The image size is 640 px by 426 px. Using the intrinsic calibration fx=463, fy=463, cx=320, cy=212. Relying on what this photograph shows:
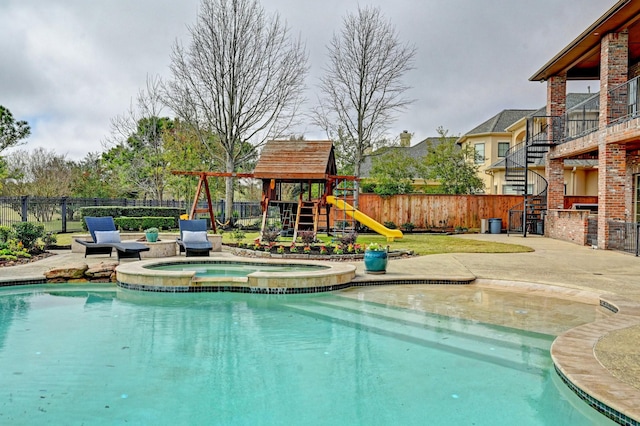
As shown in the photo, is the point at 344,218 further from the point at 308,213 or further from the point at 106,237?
the point at 106,237

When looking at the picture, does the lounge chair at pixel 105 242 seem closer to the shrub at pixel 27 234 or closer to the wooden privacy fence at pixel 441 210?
the shrub at pixel 27 234

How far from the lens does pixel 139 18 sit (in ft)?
50.6

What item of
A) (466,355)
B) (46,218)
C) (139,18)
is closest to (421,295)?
(466,355)

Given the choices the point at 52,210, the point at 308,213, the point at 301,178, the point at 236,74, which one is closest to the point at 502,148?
the point at 236,74

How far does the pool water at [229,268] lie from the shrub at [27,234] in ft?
14.2

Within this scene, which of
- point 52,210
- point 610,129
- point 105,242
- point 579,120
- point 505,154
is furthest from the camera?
point 505,154

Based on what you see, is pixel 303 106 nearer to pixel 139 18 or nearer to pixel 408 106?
pixel 408 106

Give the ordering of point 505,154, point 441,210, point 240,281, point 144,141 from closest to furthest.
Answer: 1. point 240,281
2. point 441,210
3. point 144,141
4. point 505,154

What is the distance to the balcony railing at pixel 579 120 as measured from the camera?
17.3 m

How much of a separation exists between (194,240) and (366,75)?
600 inches

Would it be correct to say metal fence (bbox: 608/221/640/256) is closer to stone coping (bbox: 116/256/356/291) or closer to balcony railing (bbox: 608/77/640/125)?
balcony railing (bbox: 608/77/640/125)

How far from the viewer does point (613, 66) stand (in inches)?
575

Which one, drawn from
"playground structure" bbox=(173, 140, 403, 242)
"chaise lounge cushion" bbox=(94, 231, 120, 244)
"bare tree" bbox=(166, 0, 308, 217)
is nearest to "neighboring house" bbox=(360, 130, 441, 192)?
"bare tree" bbox=(166, 0, 308, 217)

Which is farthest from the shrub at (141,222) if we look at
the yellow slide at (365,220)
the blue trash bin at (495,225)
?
the blue trash bin at (495,225)
